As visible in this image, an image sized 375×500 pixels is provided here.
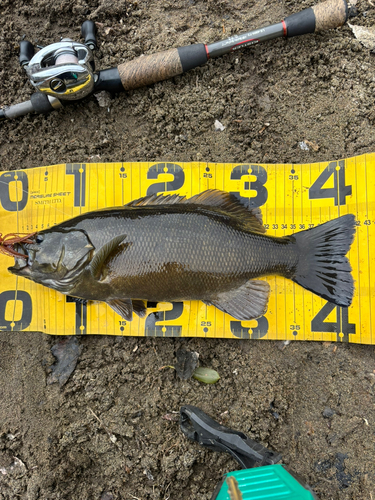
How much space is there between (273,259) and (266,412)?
4.99 ft

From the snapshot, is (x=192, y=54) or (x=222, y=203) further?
(x=192, y=54)

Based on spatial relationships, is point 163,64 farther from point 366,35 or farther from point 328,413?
point 328,413

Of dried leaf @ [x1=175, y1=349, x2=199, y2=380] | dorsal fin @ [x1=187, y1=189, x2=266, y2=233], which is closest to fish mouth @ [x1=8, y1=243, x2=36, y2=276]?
dorsal fin @ [x1=187, y1=189, x2=266, y2=233]

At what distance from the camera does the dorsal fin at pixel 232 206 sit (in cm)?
318

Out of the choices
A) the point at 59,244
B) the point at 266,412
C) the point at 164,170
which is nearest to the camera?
the point at 59,244

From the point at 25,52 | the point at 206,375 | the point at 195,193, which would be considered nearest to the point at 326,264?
the point at 195,193

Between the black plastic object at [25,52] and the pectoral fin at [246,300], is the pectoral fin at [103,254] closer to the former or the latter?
the pectoral fin at [246,300]

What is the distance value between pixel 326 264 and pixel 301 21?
2.60 meters

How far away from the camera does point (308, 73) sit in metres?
3.58

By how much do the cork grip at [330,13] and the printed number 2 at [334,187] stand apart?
150cm

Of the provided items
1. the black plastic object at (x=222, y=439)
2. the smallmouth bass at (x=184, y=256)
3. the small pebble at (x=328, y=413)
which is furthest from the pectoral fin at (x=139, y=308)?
the small pebble at (x=328, y=413)

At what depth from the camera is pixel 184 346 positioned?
338 centimetres

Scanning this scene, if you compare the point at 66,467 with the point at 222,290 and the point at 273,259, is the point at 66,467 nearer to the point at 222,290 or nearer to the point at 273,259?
the point at 222,290

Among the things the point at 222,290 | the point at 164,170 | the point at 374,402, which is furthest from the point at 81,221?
the point at 374,402
